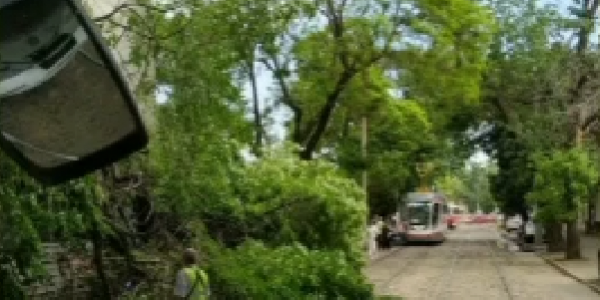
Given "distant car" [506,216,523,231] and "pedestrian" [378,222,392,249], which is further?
"distant car" [506,216,523,231]

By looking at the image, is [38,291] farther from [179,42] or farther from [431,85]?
[431,85]

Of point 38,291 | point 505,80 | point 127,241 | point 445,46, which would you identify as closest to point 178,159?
point 127,241

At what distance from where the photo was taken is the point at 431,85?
34500 mm

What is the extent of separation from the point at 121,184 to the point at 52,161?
862cm

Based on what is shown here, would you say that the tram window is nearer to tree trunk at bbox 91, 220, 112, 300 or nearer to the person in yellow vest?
tree trunk at bbox 91, 220, 112, 300

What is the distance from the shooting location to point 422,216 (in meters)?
63.3

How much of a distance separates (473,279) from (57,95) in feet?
88.8

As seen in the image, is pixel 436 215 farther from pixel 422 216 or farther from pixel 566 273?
pixel 566 273

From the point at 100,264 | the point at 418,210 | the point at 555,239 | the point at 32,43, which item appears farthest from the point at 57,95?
the point at 418,210

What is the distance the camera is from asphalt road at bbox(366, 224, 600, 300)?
85.2 feet

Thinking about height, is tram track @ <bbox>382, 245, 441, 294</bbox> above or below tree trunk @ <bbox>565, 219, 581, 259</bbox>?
below

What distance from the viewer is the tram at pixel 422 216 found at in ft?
207

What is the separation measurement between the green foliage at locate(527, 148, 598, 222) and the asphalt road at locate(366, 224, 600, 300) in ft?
7.10

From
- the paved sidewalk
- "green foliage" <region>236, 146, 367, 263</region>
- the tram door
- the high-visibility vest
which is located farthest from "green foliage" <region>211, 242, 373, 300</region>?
the tram door
